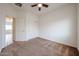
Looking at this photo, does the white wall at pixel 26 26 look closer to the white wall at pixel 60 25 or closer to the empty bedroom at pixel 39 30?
the empty bedroom at pixel 39 30

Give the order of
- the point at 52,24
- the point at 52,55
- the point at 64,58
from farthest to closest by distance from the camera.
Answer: the point at 52,24 < the point at 52,55 < the point at 64,58

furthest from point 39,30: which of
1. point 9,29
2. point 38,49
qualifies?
point 9,29

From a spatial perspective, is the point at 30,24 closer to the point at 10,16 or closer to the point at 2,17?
the point at 10,16

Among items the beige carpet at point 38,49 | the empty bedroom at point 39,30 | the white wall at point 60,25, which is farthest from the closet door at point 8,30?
the white wall at point 60,25

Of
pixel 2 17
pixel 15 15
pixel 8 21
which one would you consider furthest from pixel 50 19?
pixel 2 17

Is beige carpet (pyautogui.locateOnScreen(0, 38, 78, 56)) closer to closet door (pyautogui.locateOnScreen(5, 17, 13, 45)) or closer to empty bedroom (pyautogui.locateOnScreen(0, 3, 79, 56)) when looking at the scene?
empty bedroom (pyautogui.locateOnScreen(0, 3, 79, 56))

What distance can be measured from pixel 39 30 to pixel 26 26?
0.89ft

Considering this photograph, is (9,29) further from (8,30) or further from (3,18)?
(3,18)

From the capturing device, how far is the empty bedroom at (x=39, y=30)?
166 cm

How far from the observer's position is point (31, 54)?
1.64 metres

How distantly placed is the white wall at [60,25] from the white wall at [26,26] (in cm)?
14

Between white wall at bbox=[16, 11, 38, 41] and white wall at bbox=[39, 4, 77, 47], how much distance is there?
14cm

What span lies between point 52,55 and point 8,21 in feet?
3.32

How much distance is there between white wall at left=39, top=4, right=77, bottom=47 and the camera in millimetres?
1685
